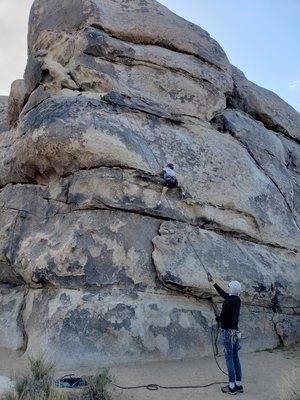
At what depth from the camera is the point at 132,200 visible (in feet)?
38.9

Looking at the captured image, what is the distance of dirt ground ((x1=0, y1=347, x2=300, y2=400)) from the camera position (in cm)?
790

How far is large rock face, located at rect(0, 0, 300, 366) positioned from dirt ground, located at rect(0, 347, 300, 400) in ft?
1.22

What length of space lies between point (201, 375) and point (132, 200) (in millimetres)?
4674

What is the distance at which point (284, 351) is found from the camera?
1138cm

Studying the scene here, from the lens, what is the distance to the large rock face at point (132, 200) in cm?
1042

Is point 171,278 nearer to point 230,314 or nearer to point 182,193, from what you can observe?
point 182,193

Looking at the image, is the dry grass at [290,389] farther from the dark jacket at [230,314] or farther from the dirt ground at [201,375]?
the dark jacket at [230,314]

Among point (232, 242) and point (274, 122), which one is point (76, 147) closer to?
point (232, 242)

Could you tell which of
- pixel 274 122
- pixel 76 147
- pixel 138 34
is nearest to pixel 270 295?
pixel 76 147

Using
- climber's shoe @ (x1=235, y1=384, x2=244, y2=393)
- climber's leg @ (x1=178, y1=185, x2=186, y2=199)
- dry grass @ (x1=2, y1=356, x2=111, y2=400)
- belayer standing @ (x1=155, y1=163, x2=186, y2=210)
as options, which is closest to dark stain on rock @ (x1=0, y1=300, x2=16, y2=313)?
dry grass @ (x1=2, y1=356, x2=111, y2=400)

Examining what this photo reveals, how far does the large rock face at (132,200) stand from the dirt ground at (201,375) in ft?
1.22

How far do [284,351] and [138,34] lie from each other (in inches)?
453

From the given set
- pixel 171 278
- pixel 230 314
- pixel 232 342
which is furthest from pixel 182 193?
pixel 232 342

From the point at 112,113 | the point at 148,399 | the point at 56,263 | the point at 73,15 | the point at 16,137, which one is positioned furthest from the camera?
the point at 73,15
